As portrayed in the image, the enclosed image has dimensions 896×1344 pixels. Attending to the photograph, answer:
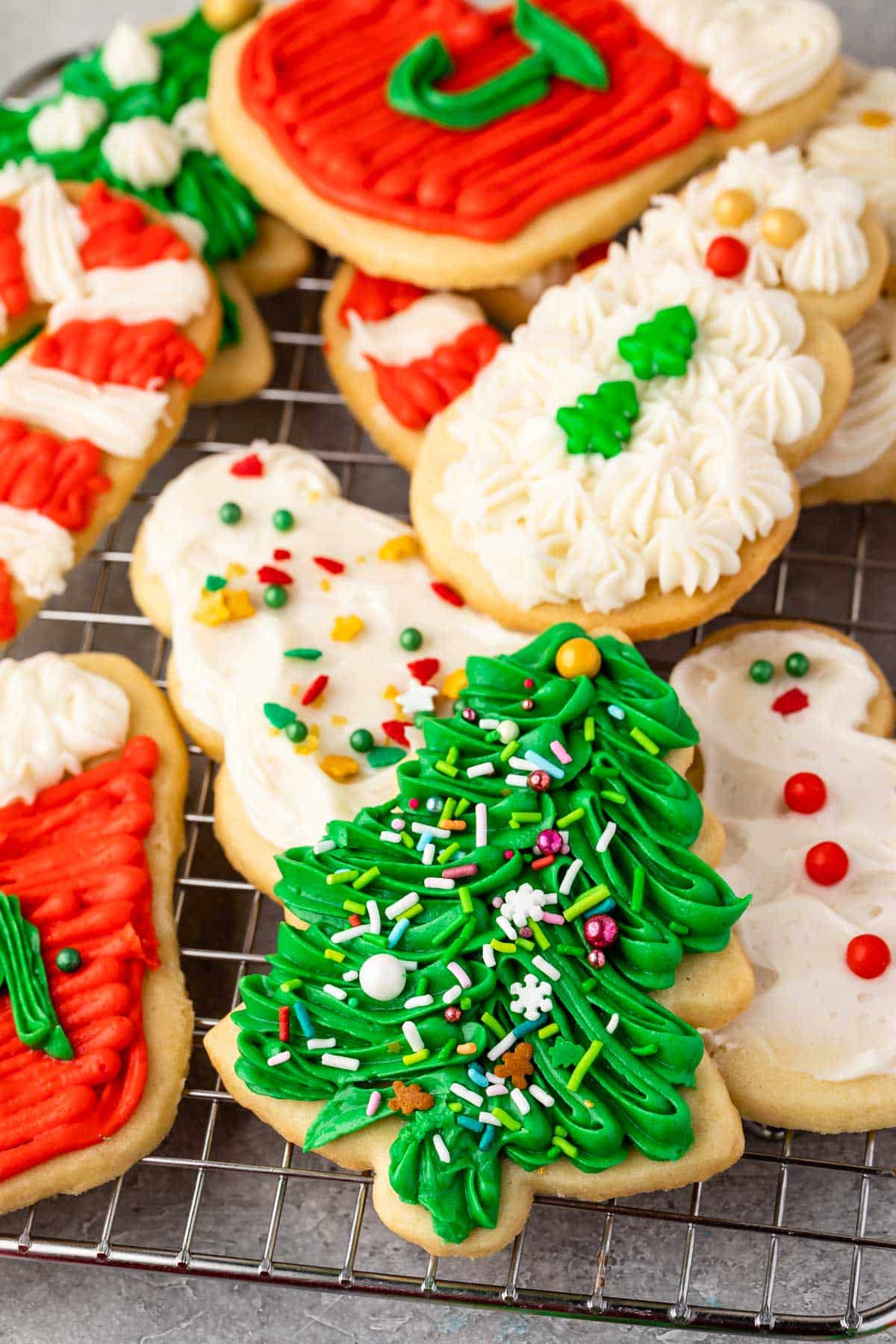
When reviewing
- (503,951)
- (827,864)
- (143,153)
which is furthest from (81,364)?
(827,864)

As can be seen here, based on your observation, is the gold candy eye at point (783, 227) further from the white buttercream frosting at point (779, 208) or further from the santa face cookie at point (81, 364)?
the santa face cookie at point (81, 364)

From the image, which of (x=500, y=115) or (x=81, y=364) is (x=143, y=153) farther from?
(x=500, y=115)

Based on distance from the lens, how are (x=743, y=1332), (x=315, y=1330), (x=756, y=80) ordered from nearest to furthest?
(x=743, y=1332) → (x=315, y=1330) → (x=756, y=80)

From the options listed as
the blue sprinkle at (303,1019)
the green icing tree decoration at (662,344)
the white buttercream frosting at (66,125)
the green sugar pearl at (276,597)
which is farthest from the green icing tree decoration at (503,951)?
the white buttercream frosting at (66,125)

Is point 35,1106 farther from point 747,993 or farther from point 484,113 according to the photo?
point 484,113

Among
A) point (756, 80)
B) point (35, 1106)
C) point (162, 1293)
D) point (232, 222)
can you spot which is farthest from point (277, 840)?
point (756, 80)

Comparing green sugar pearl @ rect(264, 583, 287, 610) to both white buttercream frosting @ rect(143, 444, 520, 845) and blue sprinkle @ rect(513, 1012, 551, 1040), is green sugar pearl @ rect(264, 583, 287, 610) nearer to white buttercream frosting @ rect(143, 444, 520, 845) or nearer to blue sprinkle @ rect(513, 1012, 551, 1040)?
white buttercream frosting @ rect(143, 444, 520, 845)

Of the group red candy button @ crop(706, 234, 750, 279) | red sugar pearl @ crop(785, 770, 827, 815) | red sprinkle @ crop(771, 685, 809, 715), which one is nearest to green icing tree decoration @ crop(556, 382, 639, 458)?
red candy button @ crop(706, 234, 750, 279)
